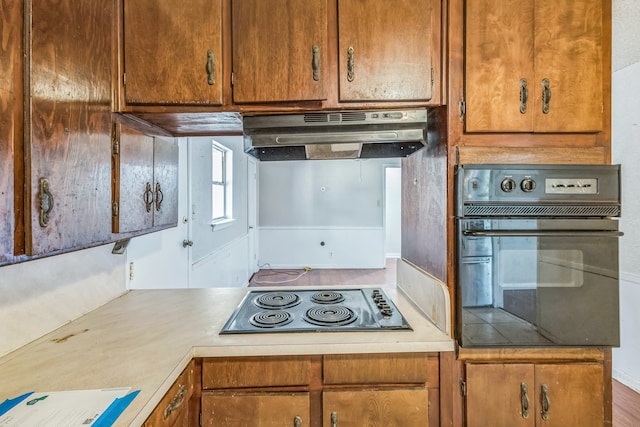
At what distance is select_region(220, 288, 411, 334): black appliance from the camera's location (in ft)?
3.87

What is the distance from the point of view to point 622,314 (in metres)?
2.16

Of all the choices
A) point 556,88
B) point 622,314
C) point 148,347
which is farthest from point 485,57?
point 622,314

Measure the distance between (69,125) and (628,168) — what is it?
3.22 m

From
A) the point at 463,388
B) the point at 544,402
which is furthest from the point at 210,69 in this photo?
the point at 544,402

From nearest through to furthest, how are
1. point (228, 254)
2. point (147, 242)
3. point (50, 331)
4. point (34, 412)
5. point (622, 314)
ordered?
point (34, 412), point (50, 331), point (147, 242), point (622, 314), point (228, 254)

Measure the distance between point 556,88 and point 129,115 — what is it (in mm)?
1696

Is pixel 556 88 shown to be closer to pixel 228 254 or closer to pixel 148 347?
pixel 148 347

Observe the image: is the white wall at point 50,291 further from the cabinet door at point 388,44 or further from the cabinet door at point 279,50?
the cabinet door at point 388,44

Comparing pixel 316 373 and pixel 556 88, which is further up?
pixel 556 88

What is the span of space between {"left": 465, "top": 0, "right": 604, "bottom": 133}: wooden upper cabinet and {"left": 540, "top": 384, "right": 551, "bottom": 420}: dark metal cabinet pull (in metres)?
0.98

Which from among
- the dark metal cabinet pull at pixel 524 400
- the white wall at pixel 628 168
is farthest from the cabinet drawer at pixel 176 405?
the white wall at pixel 628 168

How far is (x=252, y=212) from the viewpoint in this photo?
205 inches

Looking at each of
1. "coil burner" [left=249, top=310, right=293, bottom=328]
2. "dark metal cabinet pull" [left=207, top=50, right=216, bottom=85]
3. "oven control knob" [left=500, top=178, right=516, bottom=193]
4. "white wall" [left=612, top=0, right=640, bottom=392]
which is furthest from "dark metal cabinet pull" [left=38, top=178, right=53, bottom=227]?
"white wall" [left=612, top=0, right=640, bottom=392]

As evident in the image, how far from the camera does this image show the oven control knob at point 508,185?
3.60ft
